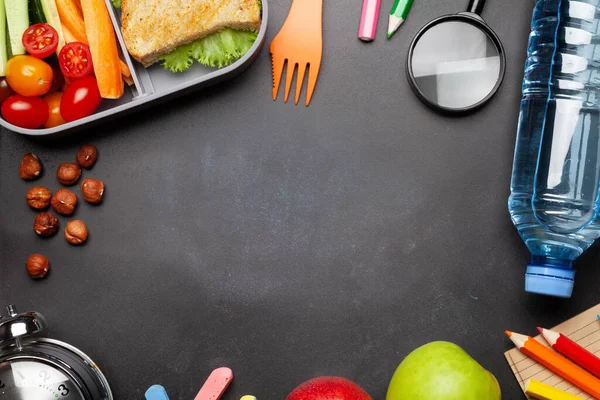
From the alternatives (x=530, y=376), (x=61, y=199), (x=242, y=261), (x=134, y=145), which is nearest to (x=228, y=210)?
(x=242, y=261)

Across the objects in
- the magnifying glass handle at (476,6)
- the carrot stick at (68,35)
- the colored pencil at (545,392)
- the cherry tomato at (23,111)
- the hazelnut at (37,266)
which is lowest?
the colored pencil at (545,392)

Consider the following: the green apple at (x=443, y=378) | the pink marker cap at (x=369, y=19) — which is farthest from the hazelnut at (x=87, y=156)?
the green apple at (x=443, y=378)

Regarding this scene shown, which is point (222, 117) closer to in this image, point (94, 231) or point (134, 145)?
point (134, 145)

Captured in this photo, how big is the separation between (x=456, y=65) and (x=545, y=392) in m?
0.66

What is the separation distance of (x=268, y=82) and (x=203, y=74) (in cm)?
14

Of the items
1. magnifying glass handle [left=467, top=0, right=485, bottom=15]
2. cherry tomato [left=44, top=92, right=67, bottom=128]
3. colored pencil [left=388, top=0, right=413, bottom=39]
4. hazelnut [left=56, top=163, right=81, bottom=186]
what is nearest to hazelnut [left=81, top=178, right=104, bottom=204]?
hazelnut [left=56, top=163, right=81, bottom=186]

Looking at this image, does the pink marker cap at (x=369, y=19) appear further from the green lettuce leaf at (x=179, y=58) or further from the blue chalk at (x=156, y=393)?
the blue chalk at (x=156, y=393)

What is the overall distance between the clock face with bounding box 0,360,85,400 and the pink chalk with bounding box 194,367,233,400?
231mm

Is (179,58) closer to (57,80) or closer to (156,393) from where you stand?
(57,80)

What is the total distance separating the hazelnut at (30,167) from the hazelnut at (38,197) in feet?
0.09

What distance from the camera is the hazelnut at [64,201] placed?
1307 mm

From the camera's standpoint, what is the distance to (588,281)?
1304mm

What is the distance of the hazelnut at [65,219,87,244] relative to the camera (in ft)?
4.27

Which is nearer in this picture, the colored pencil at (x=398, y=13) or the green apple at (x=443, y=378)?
the green apple at (x=443, y=378)
